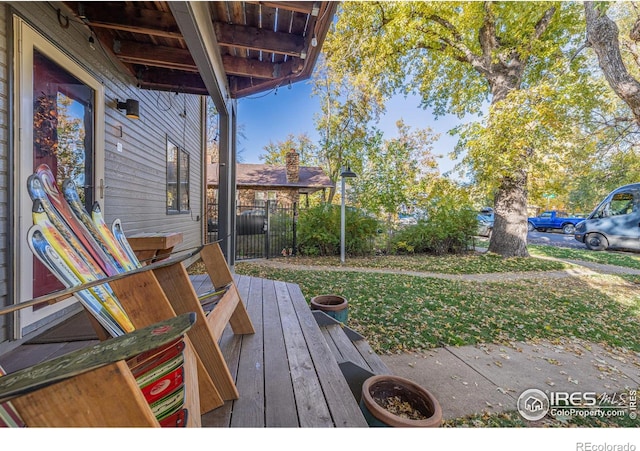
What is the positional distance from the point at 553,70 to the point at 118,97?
806 cm

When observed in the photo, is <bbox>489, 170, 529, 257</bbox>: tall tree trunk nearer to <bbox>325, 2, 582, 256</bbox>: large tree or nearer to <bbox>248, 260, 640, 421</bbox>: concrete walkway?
<bbox>325, 2, 582, 256</bbox>: large tree

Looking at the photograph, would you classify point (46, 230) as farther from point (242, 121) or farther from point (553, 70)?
point (242, 121)

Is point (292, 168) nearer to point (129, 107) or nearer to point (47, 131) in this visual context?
point (129, 107)

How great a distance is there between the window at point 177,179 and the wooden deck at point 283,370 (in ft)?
11.2

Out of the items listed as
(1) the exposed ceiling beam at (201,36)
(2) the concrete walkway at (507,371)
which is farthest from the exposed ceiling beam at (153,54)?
(2) the concrete walkway at (507,371)

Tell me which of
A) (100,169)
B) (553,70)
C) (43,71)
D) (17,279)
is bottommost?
(17,279)

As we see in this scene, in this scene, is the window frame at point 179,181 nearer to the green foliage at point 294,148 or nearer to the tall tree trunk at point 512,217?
the tall tree trunk at point 512,217

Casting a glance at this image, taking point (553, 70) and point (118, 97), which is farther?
point (553, 70)

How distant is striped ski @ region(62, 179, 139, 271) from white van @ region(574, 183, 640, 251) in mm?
11699

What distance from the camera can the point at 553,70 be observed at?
5855mm

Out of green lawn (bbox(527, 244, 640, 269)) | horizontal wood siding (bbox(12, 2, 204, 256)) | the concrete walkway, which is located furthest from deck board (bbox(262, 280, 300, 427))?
green lawn (bbox(527, 244, 640, 269))

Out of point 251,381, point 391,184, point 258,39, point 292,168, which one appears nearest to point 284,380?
point 251,381

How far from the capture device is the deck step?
1.66 metres
